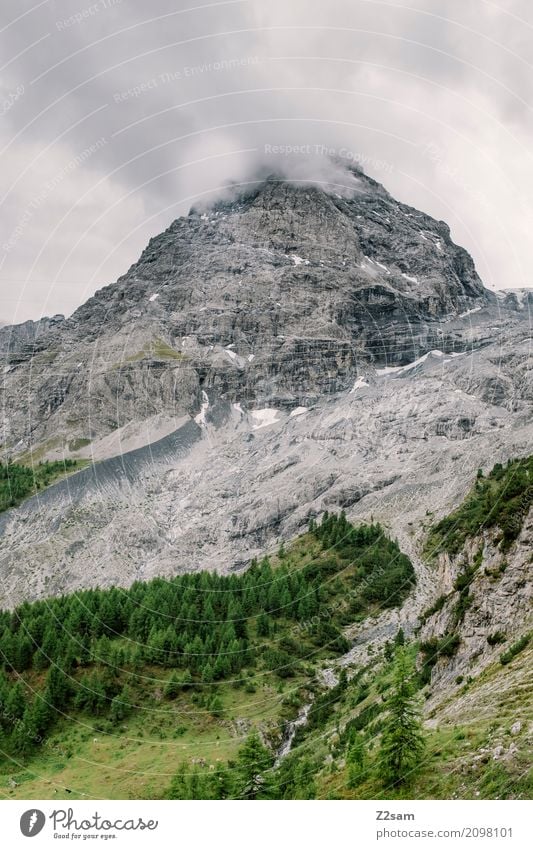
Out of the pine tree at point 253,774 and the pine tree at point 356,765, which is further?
the pine tree at point 253,774

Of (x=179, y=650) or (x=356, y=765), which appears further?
(x=179, y=650)

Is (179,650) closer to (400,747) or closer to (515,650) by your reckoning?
(515,650)

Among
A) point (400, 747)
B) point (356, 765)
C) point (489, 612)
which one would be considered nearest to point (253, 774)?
point (356, 765)

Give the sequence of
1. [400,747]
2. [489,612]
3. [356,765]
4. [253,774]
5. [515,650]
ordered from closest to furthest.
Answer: [400,747], [356,765], [515,650], [253,774], [489,612]

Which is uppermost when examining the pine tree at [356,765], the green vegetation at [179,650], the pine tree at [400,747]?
the pine tree at [400,747]

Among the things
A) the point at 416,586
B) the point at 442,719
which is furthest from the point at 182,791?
the point at 416,586

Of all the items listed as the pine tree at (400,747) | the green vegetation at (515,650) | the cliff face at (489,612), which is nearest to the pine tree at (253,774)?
the pine tree at (400,747)

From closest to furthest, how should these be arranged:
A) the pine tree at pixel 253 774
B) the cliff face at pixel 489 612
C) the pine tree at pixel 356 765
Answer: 1. the pine tree at pixel 356 765
2. the pine tree at pixel 253 774
3. the cliff face at pixel 489 612

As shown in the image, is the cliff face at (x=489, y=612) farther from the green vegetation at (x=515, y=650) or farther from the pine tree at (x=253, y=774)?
the pine tree at (x=253, y=774)

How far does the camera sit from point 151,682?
76.6 meters

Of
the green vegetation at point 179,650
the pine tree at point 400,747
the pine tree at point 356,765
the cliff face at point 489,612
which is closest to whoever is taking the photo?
the pine tree at point 400,747

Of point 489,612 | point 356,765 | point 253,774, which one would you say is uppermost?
point 489,612

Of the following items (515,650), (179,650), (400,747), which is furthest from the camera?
(179,650)

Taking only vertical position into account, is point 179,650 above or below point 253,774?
below
